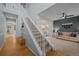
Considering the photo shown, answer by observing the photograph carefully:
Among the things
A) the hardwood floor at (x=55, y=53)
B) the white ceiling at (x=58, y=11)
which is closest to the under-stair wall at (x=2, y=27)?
the white ceiling at (x=58, y=11)

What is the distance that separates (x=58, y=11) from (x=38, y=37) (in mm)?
663

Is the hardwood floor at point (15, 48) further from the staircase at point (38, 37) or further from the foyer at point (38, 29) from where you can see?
the staircase at point (38, 37)

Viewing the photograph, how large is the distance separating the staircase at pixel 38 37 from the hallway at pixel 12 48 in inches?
10.1

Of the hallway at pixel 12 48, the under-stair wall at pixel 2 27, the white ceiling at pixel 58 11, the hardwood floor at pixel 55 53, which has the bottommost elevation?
the hardwood floor at pixel 55 53

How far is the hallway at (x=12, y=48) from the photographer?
2.15 meters

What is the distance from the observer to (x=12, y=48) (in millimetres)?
2182

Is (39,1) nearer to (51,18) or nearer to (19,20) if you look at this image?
(51,18)

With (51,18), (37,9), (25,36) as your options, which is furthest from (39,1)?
(25,36)

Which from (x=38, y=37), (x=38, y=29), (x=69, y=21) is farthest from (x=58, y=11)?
(x=38, y=37)

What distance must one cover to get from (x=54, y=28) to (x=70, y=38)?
0.37 m

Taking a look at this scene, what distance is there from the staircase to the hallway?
0.26m

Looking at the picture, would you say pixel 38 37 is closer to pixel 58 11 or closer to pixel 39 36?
pixel 39 36

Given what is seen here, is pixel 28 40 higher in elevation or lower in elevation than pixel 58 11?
lower

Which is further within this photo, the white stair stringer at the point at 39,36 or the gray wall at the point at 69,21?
the white stair stringer at the point at 39,36
